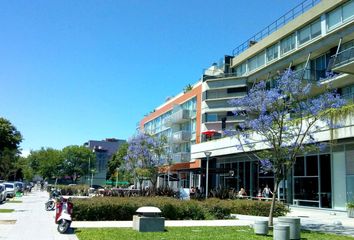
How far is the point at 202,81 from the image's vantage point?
58.4 metres

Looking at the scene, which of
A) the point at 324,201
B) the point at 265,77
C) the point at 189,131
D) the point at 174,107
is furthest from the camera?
the point at 174,107

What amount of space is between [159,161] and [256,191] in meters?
17.4

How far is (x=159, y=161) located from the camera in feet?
180

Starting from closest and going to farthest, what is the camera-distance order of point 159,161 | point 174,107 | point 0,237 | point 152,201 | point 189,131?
1. point 0,237
2. point 152,201
3. point 159,161
4. point 189,131
5. point 174,107

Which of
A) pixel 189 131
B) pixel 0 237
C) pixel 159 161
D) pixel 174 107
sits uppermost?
pixel 174 107

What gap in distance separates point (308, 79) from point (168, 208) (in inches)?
768

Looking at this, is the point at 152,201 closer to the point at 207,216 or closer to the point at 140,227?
the point at 207,216

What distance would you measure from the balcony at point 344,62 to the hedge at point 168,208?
470 inches

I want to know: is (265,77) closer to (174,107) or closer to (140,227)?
(174,107)

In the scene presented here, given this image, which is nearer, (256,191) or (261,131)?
(261,131)

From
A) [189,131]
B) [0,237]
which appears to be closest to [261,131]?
[0,237]

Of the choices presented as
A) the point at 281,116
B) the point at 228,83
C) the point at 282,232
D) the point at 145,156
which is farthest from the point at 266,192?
the point at 282,232

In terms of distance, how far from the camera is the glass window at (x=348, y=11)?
107 ft

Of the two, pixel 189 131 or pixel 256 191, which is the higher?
pixel 189 131
